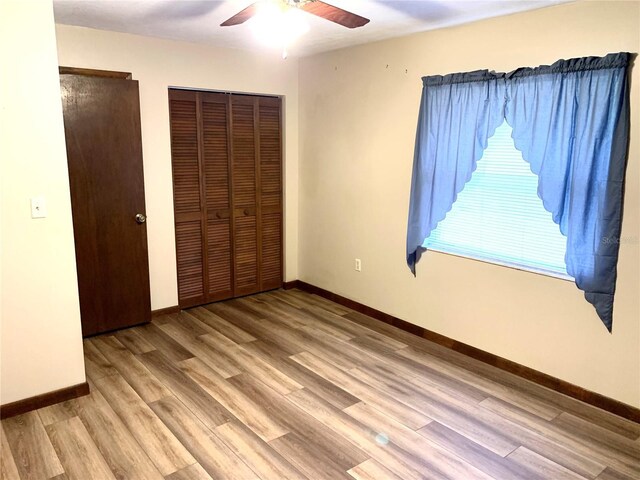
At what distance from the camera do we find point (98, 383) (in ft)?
9.68

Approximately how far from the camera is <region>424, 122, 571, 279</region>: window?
2893mm

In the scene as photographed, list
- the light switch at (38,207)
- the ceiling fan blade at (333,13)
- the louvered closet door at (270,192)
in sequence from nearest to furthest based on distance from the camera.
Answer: the ceiling fan blade at (333,13), the light switch at (38,207), the louvered closet door at (270,192)

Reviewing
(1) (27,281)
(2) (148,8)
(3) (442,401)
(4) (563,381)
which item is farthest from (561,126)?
(1) (27,281)

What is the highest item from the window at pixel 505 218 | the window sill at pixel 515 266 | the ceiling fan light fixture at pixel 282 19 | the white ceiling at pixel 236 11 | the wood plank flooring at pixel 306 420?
the white ceiling at pixel 236 11

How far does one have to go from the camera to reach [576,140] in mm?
2633

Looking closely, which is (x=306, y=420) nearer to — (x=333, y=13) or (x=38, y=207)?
(x=38, y=207)

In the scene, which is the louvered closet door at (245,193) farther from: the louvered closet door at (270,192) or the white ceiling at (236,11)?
the white ceiling at (236,11)

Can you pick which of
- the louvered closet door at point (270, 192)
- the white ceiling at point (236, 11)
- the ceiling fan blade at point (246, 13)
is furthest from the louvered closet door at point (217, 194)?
the ceiling fan blade at point (246, 13)

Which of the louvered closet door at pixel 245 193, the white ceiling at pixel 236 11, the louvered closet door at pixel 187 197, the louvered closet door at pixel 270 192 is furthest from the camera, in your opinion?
the louvered closet door at pixel 270 192

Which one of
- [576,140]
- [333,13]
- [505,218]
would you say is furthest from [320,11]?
[505,218]

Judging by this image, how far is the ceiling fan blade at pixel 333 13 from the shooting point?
2197mm

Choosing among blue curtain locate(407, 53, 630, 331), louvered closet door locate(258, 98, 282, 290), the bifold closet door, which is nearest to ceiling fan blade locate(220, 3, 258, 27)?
blue curtain locate(407, 53, 630, 331)

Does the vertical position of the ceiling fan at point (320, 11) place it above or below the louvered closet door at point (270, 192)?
above

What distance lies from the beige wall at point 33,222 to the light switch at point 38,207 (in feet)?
0.08
